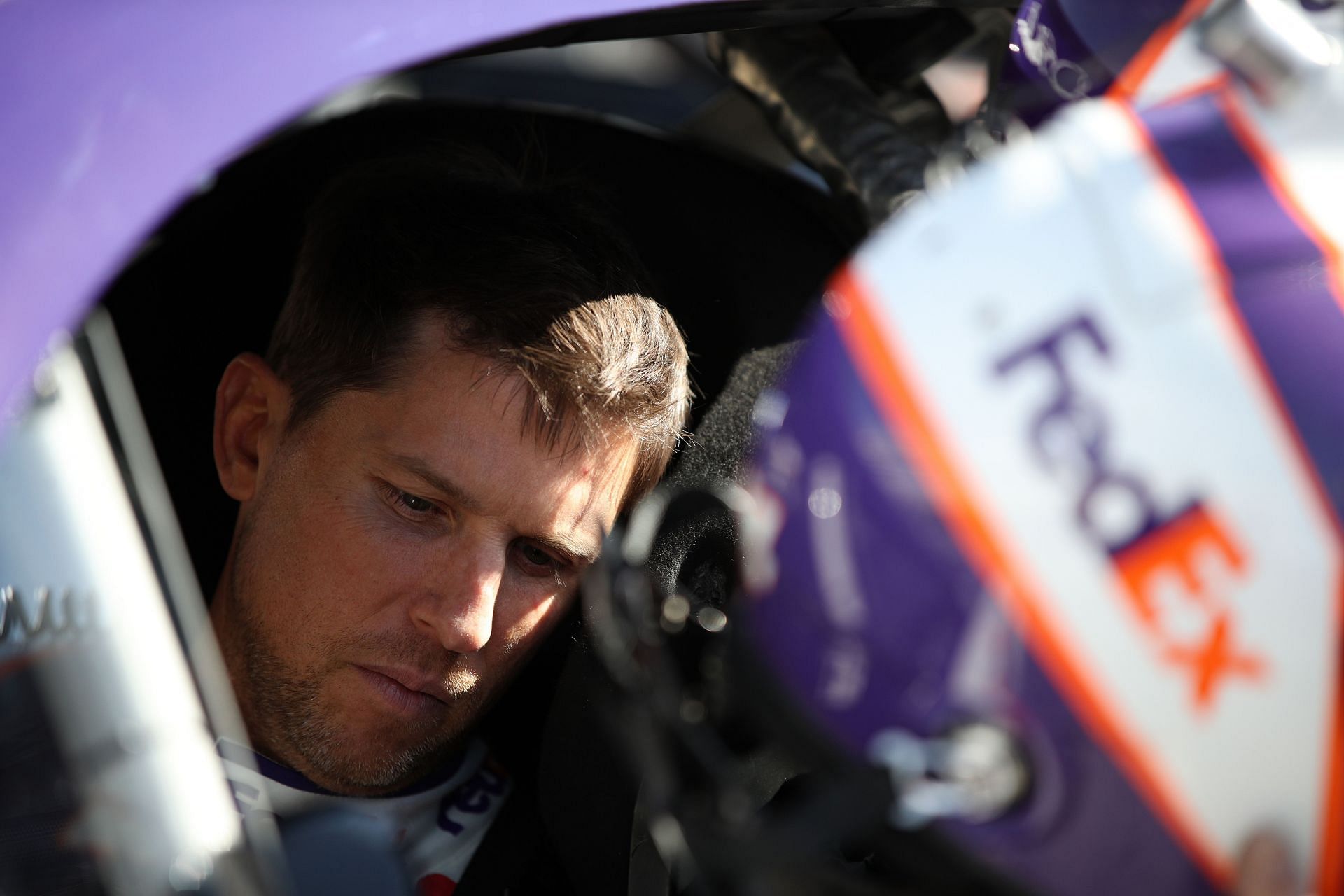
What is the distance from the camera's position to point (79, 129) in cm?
74

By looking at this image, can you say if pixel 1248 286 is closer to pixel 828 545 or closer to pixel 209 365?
pixel 828 545

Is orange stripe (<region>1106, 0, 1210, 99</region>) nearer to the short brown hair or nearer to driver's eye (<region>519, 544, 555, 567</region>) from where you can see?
the short brown hair

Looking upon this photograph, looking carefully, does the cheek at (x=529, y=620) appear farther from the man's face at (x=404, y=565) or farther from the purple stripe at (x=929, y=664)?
the purple stripe at (x=929, y=664)

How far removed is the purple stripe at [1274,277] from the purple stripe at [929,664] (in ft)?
0.64

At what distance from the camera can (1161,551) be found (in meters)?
0.76

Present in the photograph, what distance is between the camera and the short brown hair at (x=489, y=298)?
4.74 ft

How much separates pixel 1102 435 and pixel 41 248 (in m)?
0.64

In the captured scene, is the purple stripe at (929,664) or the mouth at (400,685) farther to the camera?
the mouth at (400,685)

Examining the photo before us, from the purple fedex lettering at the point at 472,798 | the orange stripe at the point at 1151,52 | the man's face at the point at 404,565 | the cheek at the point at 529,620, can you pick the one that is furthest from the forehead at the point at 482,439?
the orange stripe at the point at 1151,52

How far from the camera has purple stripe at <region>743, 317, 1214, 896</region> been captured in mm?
773

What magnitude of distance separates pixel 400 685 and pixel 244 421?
0.41m

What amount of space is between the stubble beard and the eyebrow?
17cm

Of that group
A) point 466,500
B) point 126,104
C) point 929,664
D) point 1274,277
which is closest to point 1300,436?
point 1274,277

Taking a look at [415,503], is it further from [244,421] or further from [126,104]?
[126,104]
